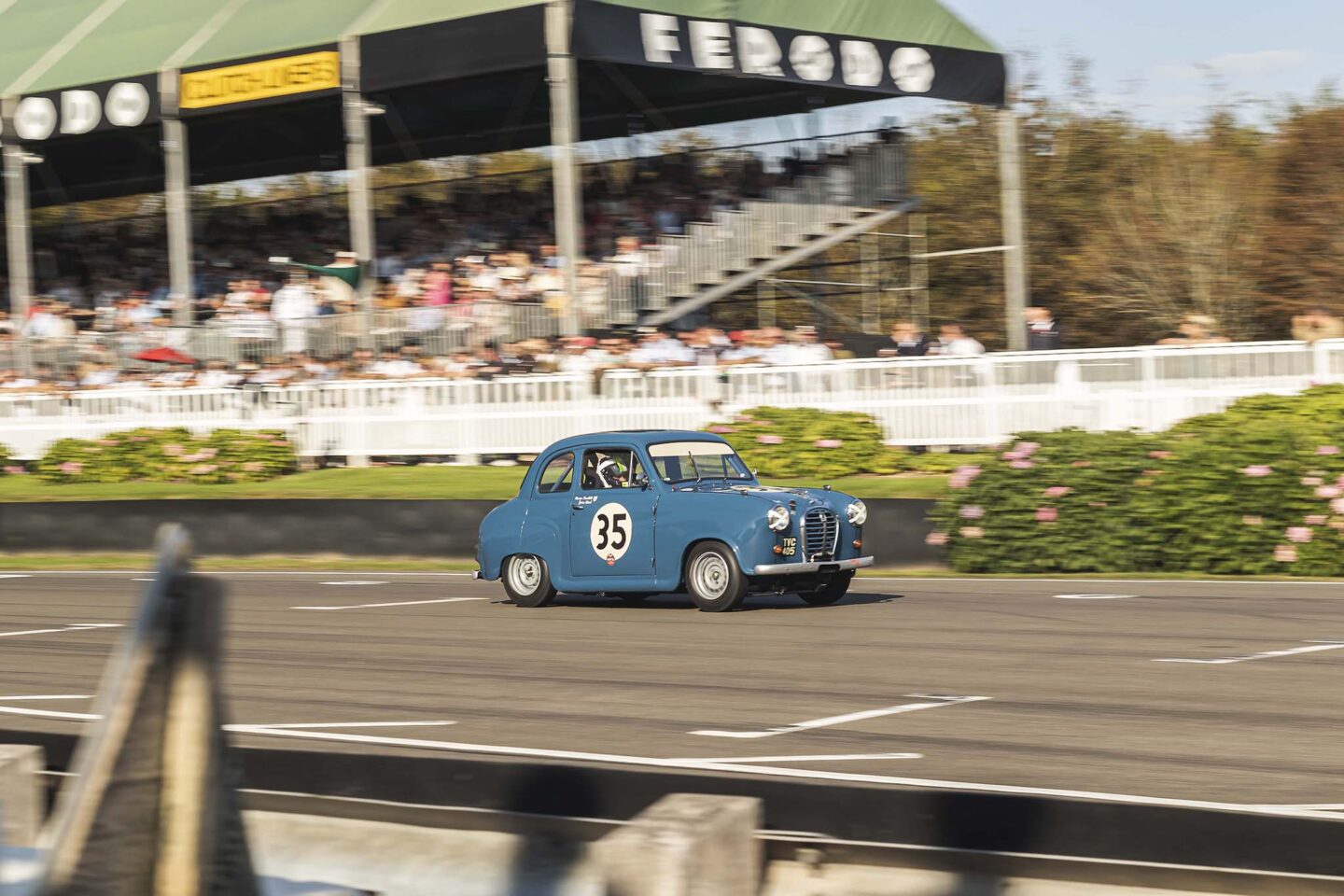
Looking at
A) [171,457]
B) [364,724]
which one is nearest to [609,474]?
[364,724]

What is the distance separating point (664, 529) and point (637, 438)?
1.03 metres

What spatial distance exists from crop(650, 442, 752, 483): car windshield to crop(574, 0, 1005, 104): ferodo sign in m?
11.4

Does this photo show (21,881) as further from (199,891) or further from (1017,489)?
(1017,489)

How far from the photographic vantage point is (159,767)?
2516 mm

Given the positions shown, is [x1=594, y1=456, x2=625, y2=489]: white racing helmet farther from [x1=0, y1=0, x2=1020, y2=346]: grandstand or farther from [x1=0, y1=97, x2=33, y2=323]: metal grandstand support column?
[x1=0, y1=97, x2=33, y2=323]: metal grandstand support column

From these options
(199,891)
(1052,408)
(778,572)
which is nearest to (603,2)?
(1052,408)

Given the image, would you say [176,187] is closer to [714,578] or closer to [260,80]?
[260,80]

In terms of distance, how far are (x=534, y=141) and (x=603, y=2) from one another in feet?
49.0

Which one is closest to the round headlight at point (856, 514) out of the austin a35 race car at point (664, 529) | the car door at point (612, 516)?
the austin a35 race car at point (664, 529)

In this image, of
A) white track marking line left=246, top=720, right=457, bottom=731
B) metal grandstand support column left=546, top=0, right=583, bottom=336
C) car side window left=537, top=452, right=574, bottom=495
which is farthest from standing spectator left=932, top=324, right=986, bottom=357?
white track marking line left=246, top=720, right=457, bottom=731

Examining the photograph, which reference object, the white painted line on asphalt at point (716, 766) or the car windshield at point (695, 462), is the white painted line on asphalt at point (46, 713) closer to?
the white painted line on asphalt at point (716, 766)

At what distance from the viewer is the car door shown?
14.2 meters

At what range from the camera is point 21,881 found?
358 centimetres

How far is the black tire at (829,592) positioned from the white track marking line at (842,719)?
16.7 ft
